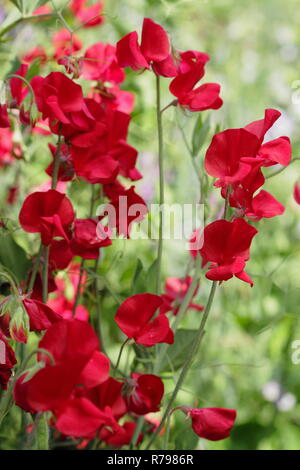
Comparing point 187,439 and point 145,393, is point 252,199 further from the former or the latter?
point 187,439

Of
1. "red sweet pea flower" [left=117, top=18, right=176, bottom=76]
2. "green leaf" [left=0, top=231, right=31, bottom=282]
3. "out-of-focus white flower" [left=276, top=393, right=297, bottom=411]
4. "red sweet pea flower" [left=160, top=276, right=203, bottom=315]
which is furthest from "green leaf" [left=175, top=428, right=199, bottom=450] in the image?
"out-of-focus white flower" [left=276, top=393, right=297, bottom=411]

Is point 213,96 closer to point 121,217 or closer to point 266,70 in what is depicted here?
point 121,217

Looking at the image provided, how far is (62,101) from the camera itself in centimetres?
57

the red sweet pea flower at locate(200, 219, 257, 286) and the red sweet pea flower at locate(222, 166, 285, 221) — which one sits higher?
the red sweet pea flower at locate(222, 166, 285, 221)

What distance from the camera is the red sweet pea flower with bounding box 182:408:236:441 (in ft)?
1.78

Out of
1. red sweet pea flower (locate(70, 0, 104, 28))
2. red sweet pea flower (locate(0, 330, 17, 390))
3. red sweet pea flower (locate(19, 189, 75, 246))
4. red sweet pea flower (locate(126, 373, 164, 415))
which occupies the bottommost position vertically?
red sweet pea flower (locate(126, 373, 164, 415))

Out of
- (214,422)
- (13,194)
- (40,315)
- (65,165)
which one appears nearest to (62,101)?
(65,165)

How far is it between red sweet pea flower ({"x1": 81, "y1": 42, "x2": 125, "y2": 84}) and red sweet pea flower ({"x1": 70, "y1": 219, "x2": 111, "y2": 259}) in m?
0.18

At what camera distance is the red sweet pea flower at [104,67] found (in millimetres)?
714

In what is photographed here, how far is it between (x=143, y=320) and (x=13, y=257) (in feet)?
0.63

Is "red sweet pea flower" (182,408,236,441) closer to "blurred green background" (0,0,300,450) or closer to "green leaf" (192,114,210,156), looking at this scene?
"blurred green background" (0,0,300,450)

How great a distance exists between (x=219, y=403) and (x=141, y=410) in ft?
→ 2.08
